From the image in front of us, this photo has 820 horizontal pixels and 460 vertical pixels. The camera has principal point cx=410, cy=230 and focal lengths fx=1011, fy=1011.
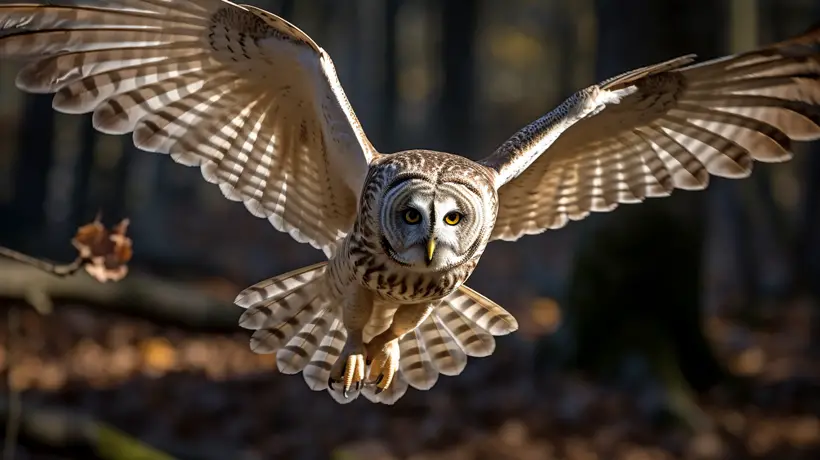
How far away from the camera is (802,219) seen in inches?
564

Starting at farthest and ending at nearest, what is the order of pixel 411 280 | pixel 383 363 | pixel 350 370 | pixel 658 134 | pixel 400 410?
pixel 400 410, pixel 658 134, pixel 383 363, pixel 350 370, pixel 411 280

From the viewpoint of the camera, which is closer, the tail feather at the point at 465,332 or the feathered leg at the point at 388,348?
the feathered leg at the point at 388,348

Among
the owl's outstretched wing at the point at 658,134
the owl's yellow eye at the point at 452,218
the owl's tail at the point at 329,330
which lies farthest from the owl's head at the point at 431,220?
the owl's tail at the point at 329,330

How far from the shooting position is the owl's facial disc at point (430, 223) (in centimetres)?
347

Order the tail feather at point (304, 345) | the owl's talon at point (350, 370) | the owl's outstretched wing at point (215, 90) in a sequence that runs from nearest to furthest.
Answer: the owl's outstretched wing at point (215, 90) < the owl's talon at point (350, 370) < the tail feather at point (304, 345)

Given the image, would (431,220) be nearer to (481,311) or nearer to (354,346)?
(354,346)

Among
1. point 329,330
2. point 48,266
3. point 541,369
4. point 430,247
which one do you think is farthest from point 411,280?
point 541,369

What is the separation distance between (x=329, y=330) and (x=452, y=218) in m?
1.17

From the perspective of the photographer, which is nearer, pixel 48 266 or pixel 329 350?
pixel 48 266

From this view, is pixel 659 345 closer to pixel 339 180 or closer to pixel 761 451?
pixel 761 451

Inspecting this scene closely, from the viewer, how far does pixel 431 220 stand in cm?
346

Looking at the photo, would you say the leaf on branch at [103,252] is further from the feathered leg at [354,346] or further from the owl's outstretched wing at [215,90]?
the feathered leg at [354,346]

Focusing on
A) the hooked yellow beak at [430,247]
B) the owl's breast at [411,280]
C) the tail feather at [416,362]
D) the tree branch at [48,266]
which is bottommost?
the tail feather at [416,362]

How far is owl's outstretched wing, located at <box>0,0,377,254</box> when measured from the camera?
3721 mm
